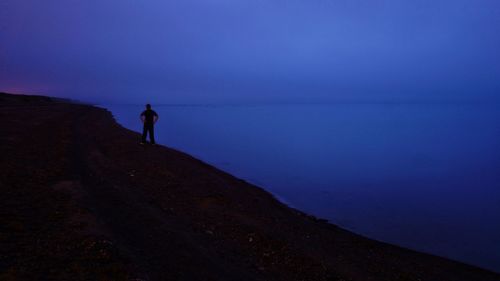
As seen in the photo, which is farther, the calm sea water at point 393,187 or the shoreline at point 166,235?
the calm sea water at point 393,187

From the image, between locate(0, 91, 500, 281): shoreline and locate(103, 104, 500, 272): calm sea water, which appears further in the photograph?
locate(103, 104, 500, 272): calm sea water

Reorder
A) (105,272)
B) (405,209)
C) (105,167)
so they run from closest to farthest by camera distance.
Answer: (105,272)
(105,167)
(405,209)

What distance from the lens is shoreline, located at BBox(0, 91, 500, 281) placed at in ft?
26.2

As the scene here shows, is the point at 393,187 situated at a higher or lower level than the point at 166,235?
lower

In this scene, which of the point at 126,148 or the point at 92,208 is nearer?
the point at 92,208

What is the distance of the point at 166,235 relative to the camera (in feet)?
33.1

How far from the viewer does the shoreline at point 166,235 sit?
7.97 metres

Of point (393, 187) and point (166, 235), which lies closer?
point (166, 235)

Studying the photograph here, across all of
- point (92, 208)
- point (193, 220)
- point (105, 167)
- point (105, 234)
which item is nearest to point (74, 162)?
point (105, 167)

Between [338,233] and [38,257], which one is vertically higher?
[38,257]

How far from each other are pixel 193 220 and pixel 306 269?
4210 mm

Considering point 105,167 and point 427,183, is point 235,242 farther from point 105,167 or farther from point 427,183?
point 427,183

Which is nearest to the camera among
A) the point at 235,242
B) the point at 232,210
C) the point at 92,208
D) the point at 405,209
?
the point at 235,242

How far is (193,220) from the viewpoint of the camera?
1197 cm
